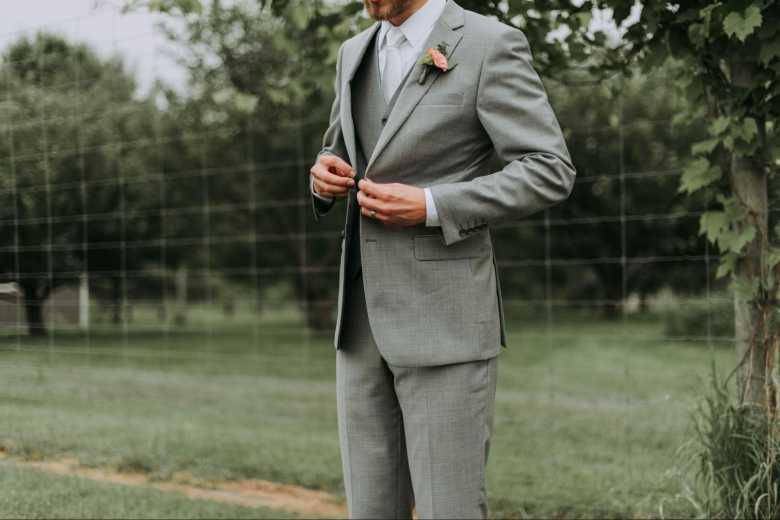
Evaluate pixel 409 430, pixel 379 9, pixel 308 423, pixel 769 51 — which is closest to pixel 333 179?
pixel 379 9

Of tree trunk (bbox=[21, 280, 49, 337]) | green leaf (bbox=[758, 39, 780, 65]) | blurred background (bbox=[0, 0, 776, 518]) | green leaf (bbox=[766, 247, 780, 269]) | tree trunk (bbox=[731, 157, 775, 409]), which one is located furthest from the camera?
tree trunk (bbox=[21, 280, 49, 337])

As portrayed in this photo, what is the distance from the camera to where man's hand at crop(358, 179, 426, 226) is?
183cm

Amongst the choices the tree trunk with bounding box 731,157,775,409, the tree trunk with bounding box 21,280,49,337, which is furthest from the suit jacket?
the tree trunk with bounding box 21,280,49,337

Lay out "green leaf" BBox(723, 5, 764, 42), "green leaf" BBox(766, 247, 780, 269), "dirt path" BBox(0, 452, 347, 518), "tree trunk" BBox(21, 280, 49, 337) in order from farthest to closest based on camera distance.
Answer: "tree trunk" BBox(21, 280, 49, 337), "dirt path" BBox(0, 452, 347, 518), "green leaf" BBox(766, 247, 780, 269), "green leaf" BBox(723, 5, 764, 42)

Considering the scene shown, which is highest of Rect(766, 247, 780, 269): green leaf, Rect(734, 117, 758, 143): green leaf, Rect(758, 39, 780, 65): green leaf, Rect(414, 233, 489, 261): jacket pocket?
Rect(758, 39, 780, 65): green leaf

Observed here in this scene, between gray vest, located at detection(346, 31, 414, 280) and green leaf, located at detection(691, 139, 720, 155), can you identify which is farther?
green leaf, located at detection(691, 139, 720, 155)

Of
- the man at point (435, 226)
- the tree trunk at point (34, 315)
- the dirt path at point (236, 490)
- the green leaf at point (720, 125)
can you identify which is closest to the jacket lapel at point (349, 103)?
the man at point (435, 226)

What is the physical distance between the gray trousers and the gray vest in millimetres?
80

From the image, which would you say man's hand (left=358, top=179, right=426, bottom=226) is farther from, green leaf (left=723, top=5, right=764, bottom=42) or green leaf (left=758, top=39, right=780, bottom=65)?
green leaf (left=758, top=39, right=780, bottom=65)

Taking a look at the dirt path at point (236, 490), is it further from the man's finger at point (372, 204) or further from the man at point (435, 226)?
the man's finger at point (372, 204)

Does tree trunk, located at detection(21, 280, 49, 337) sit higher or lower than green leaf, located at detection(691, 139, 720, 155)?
lower

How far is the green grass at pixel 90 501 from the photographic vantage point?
144 inches

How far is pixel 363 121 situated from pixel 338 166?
176 millimetres

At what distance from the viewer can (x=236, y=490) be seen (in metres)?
4.93
